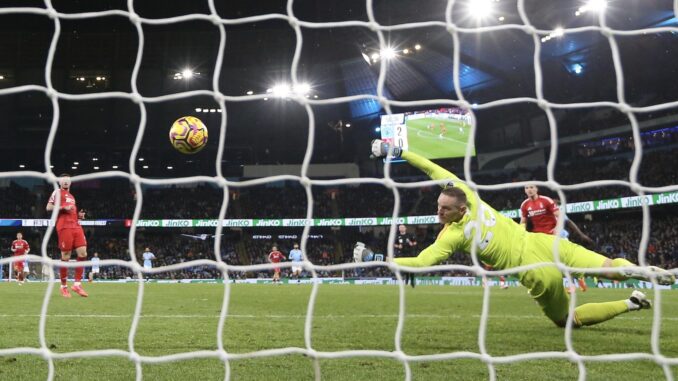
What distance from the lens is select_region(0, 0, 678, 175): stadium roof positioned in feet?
79.9

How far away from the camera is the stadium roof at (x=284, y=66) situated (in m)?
24.4

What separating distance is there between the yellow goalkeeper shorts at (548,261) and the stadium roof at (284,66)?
17.3m

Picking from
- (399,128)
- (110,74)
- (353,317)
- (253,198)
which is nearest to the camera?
(353,317)

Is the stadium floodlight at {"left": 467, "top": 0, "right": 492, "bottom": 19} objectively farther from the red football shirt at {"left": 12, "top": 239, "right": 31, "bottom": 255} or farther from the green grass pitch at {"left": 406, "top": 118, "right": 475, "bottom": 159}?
the red football shirt at {"left": 12, "top": 239, "right": 31, "bottom": 255}

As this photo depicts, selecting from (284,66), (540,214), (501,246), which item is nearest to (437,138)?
(284,66)

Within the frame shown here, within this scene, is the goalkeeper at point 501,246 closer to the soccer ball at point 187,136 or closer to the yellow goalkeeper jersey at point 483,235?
the yellow goalkeeper jersey at point 483,235

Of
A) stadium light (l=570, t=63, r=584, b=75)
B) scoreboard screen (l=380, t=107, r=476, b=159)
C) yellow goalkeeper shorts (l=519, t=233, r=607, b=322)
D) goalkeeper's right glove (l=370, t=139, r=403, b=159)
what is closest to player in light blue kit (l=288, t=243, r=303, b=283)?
scoreboard screen (l=380, t=107, r=476, b=159)

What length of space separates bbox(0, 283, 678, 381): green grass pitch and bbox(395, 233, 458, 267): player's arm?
63 centimetres

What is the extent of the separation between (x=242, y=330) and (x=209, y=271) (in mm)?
27017

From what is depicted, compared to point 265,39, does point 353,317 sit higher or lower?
lower

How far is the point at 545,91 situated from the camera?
28.3m

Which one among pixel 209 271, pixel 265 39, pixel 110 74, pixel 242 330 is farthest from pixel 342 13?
pixel 242 330

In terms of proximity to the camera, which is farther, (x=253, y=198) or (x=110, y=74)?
(x=253, y=198)

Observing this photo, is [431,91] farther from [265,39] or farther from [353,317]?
[353,317]
